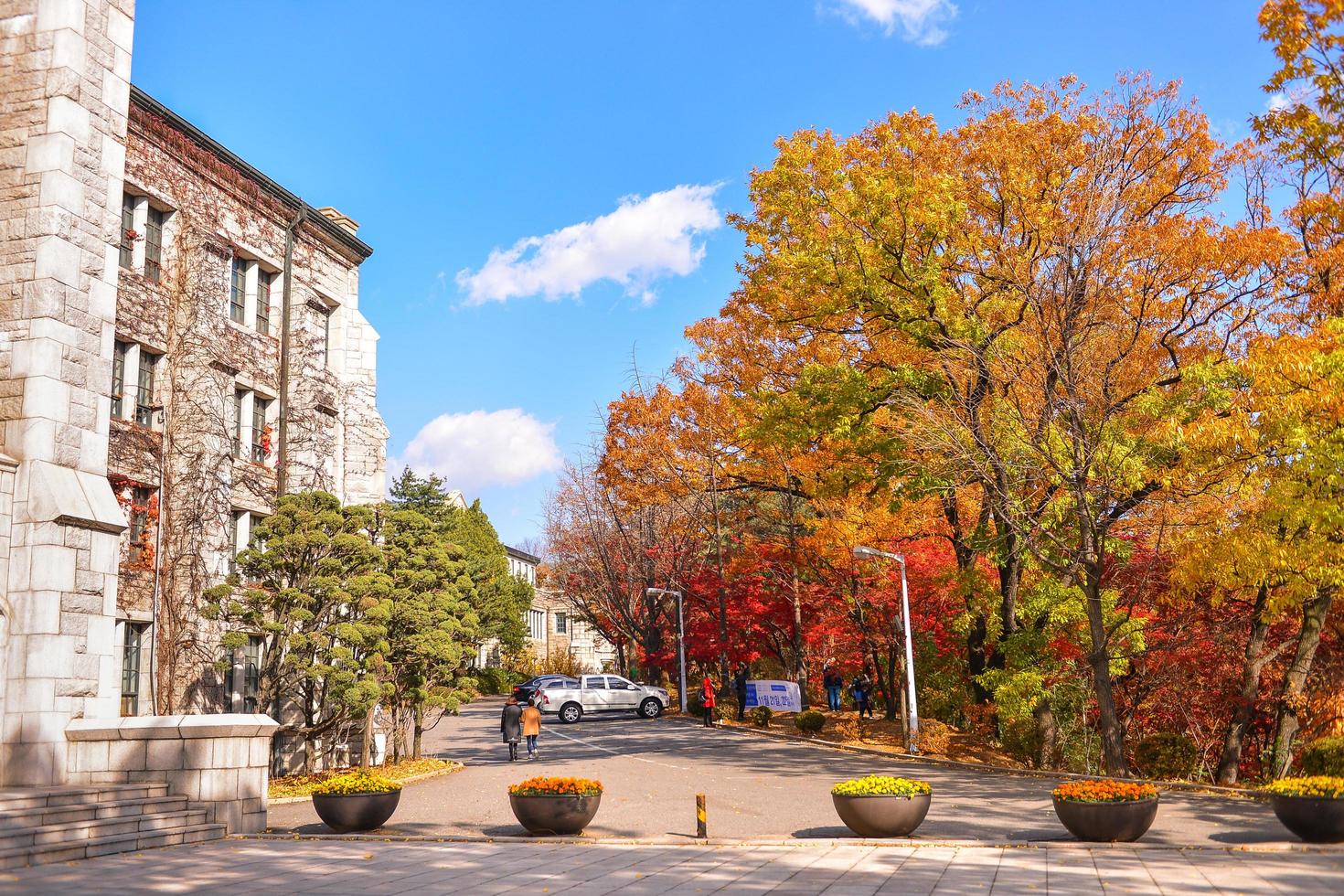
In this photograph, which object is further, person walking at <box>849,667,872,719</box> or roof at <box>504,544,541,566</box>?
roof at <box>504,544,541,566</box>

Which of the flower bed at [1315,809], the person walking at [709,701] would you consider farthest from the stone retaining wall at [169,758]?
the person walking at [709,701]

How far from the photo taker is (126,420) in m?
21.5

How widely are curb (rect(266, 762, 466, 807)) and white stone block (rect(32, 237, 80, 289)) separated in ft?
28.3

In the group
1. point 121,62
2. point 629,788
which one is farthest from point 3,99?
point 629,788

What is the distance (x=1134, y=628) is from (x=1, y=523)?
64.4 ft

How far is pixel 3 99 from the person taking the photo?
54.7ft

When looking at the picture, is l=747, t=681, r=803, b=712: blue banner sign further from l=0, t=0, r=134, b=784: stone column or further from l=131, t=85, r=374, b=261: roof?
l=0, t=0, r=134, b=784: stone column

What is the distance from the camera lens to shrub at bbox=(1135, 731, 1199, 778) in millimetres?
23547

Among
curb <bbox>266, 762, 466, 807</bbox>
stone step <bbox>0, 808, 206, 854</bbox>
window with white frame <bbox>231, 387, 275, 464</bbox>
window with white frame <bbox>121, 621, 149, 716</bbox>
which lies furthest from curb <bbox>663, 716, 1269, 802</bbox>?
window with white frame <bbox>121, 621, 149, 716</bbox>

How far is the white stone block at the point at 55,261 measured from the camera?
16.0m

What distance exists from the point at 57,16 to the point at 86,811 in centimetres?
1194

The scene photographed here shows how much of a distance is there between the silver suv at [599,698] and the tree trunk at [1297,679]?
84.6 feet

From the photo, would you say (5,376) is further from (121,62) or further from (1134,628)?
(1134,628)

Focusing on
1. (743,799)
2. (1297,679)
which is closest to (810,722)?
(743,799)
